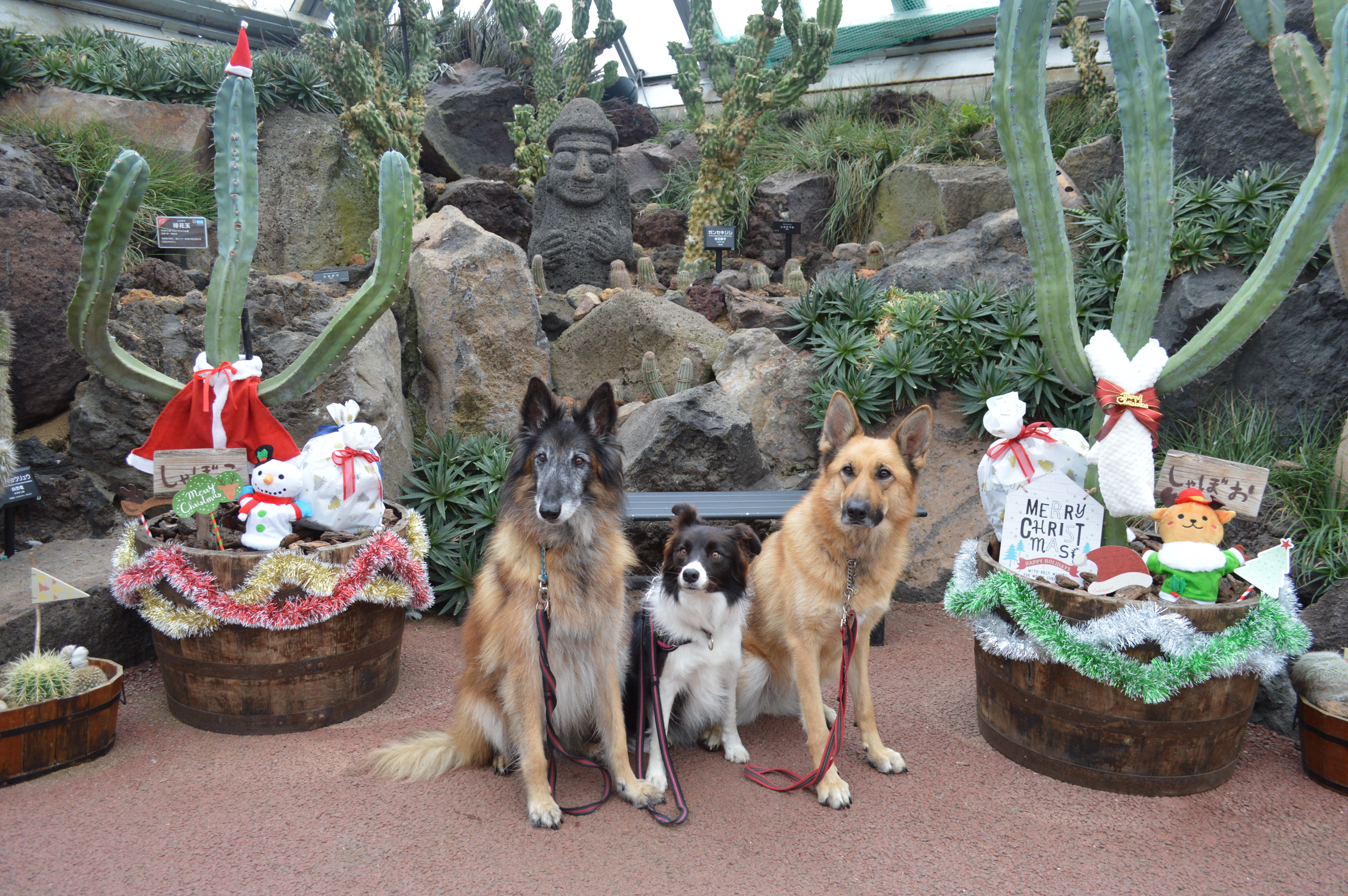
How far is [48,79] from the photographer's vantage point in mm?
8391

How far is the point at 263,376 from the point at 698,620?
11.8ft

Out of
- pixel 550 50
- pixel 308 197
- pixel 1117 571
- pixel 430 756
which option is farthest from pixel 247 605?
pixel 550 50

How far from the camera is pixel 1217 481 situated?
122 inches

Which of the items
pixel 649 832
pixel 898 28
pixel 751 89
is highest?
pixel 898 28

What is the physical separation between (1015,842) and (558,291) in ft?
25.0

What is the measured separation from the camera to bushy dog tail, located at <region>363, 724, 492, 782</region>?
3.10m

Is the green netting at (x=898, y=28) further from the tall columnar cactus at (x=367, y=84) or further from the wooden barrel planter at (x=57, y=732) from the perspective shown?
the wooden barrel planter at (x=57, y=732)

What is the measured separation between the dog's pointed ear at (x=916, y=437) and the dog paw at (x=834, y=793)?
1.28m

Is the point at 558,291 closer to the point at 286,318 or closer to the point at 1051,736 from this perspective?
the point at 286,318

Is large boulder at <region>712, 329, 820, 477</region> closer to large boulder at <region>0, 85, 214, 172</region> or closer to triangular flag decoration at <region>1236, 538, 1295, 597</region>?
triangular flag decoration at <region>1236, 538, 1295, 597</region>

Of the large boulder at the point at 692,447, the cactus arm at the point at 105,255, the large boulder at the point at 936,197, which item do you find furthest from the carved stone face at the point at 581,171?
the cactus arm at the point at 105,255

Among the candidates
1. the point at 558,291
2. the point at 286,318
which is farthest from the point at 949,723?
the point at 558,291

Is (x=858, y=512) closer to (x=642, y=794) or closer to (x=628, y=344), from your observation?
(x=642, y=794)

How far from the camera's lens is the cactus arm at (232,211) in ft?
13.0
